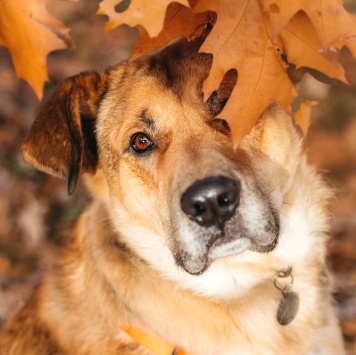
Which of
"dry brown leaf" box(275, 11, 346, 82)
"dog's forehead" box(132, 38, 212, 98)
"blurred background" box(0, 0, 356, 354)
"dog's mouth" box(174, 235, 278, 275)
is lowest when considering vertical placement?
"blurred background" box(0, 0, 356, 354)

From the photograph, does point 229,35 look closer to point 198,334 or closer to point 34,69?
point 34,69

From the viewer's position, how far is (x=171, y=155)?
2.83m

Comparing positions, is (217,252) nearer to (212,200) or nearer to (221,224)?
(221,224)

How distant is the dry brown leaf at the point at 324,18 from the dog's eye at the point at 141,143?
3.01ft

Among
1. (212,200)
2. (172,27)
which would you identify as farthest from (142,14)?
(212,200)

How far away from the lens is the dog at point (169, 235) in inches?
111

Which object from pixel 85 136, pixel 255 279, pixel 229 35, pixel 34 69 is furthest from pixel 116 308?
pixel 229 35

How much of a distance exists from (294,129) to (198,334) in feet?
3.85

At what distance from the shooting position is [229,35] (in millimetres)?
2424

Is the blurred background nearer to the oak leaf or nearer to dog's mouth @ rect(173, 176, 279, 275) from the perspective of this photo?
dog's mouth @ rect(173, 176, 279, 275)

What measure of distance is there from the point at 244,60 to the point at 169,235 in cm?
95

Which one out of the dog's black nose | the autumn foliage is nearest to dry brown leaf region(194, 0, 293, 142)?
the autumn foliage

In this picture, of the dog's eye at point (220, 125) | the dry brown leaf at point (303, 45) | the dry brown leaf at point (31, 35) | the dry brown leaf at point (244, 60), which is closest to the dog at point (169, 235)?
the dog's eye at point (220, 125)

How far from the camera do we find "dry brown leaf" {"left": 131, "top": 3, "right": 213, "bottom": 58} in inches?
100
